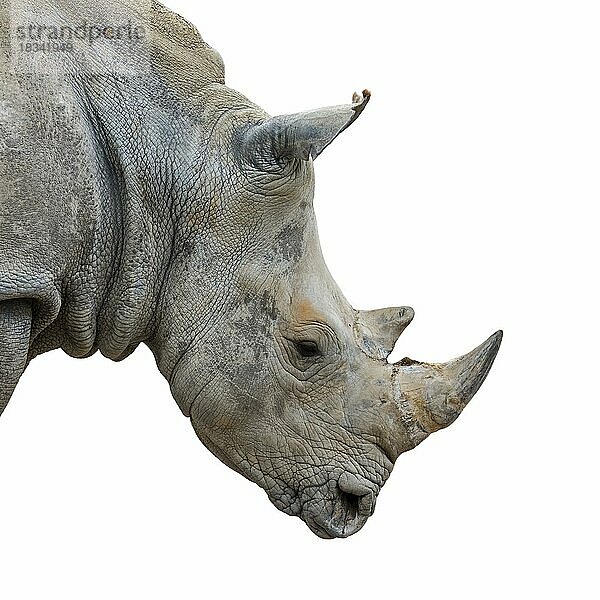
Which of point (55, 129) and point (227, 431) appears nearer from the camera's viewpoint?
point (55, 129)

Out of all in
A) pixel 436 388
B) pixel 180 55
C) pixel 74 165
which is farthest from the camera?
pixel 436 388

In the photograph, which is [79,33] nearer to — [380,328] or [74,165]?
[74,165]

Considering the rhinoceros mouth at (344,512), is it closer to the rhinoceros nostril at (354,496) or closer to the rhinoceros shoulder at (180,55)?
the rhinoceros nostril at (354,496)

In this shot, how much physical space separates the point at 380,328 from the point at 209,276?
2.48 ft

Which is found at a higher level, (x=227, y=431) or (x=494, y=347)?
(x=494, y=347)

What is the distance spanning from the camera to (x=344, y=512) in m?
5.16

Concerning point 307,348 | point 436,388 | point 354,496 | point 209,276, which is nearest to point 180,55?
point 209,276

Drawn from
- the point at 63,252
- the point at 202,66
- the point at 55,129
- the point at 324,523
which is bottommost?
the point at 324,523

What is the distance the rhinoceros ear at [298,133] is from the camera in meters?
4.58

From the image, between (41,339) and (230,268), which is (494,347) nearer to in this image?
(230,268)

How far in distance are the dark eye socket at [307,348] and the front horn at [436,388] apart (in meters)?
0.32

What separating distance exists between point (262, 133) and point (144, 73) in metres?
0.46

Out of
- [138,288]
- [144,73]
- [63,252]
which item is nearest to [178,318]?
[138,288]

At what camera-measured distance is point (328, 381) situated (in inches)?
199
